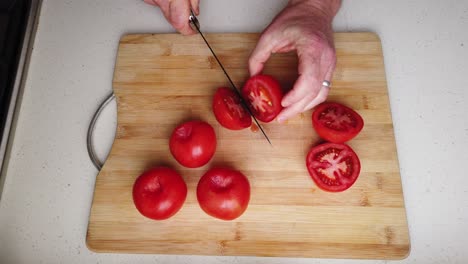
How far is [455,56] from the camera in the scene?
1437 millimetres

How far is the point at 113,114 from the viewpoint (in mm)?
1425

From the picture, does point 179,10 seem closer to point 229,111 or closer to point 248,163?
point 229,111

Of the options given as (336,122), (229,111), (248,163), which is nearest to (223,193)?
(248,163)

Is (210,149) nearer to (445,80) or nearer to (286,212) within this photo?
(286,212)

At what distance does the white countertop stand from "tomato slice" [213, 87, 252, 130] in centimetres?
37

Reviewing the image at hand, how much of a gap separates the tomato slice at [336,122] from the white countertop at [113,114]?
204mm

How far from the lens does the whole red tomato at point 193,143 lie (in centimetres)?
120

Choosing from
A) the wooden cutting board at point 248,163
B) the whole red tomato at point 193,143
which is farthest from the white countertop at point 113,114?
the whole red tomato at point 193,143

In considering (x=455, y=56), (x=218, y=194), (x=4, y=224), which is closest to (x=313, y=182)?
(x=218, y=194)

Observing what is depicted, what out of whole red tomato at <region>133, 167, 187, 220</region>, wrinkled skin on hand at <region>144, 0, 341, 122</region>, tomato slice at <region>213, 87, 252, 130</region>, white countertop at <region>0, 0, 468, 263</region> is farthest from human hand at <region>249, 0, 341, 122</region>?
whole red tomato at <region>133, 167, 187, 220</region>

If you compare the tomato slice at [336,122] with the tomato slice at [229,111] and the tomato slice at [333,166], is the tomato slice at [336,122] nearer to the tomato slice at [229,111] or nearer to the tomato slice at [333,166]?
the tomato slice at [333,166]

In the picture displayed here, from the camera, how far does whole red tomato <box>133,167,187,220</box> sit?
3.78 feet

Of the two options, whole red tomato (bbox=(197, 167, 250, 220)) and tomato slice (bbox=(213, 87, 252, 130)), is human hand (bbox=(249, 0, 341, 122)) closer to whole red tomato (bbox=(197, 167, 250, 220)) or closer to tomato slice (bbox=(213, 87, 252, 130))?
tomato slice (bbox=(213, 87, 252, 130))

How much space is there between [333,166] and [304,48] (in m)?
0.39
